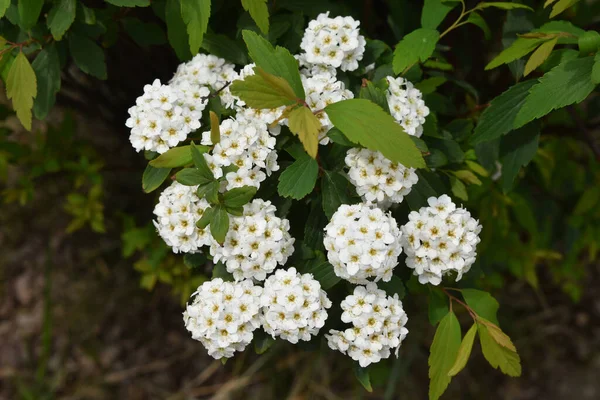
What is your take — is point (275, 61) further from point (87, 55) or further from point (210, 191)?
point (87, 55)

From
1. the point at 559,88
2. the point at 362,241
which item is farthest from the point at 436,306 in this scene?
the point at 559,88

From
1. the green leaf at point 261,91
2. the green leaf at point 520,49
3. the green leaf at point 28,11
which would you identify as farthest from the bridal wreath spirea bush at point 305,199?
the green leaf at point 28,11

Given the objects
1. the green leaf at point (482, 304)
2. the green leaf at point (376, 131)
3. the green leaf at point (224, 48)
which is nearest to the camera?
the green leaf at point (376, 131)

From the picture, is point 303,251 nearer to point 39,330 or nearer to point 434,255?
point 434,255

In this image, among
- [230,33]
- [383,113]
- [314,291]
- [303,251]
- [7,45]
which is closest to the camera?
[383,113]

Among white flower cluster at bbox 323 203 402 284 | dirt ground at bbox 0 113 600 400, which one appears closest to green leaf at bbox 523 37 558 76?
white flower cluster at bbox 323 203 402 284

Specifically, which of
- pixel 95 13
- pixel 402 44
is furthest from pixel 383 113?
pixel 95 13

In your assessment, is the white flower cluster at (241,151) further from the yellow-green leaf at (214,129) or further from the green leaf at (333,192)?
the green leaf at (333,192)
